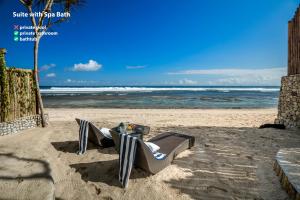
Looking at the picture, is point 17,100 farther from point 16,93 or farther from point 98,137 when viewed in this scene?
point 98,137

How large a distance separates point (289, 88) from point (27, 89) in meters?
9.76

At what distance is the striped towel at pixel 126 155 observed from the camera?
3.90 metres

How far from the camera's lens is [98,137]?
18.9 ft

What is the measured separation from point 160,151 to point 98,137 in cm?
173

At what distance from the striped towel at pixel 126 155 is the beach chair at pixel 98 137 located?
1866mm

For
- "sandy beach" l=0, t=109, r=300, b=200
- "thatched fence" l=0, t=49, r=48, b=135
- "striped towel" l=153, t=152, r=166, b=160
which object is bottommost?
"sandy beach" l=0, t=109, r=300, b=200

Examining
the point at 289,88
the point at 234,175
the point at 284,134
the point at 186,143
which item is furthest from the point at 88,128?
the point at 289,88

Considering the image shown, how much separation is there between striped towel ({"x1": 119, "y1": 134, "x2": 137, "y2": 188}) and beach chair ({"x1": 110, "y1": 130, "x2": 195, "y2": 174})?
0.33ft

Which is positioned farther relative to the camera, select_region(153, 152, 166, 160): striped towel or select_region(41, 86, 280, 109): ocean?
Result: select_region(41, 86, 280, 109): ocean

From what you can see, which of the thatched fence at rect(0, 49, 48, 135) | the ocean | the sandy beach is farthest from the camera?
the ocean

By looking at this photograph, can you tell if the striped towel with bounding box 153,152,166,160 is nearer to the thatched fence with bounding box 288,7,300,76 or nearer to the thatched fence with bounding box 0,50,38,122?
the thatched fence with bounding box 0,50,38,122

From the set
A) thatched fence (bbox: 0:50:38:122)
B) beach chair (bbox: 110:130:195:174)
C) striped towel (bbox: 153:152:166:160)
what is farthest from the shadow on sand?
thatched fence (bbox: 0:50:38:122)

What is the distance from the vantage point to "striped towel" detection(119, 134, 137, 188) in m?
3.90

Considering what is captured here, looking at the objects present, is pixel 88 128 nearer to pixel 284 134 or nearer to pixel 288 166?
pixel 288 166
